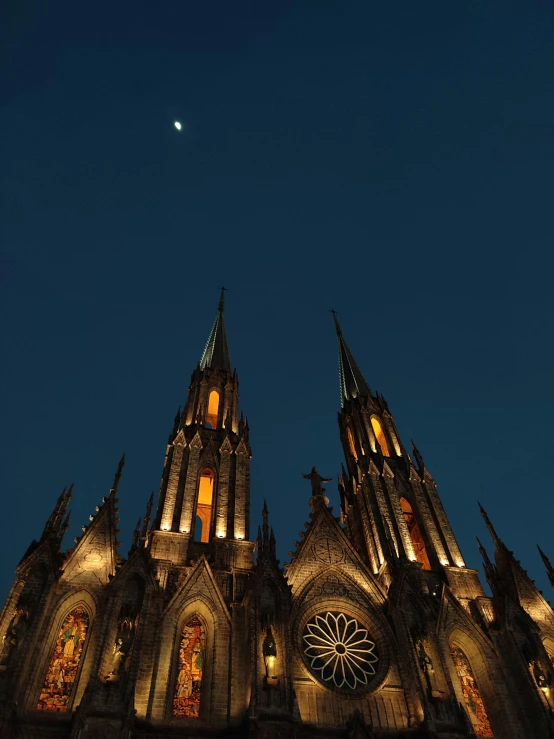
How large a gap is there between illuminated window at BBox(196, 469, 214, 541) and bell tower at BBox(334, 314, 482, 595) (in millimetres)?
9675

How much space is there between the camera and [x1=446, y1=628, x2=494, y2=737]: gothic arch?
2281 centimetres

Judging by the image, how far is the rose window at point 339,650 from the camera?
898 inches

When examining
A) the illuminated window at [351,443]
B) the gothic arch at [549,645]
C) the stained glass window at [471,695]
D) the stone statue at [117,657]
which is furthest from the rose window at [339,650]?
the illuminated window at [351,443]

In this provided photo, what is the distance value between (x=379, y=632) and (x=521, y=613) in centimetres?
703

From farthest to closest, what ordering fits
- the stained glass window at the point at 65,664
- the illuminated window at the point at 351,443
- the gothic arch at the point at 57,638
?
the illuminated window at the point at 351,443 < the stained glass window at the point at 65,664 < the gothic arch at the point at 57,638

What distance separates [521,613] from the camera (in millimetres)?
25609

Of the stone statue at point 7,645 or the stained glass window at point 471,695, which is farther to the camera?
the stained glass window at point 471,695

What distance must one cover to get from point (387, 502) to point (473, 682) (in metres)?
10.7

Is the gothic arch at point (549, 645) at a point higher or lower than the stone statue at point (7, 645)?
higher

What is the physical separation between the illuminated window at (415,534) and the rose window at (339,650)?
7593mm

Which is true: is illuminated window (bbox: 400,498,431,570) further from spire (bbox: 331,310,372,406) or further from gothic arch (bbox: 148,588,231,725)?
gothic arch (bbox: 148,588,231,725)

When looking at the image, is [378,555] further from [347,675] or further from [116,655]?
[116,655]

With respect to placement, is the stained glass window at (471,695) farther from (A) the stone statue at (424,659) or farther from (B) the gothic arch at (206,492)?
(B) the gothic arch at (206,492)

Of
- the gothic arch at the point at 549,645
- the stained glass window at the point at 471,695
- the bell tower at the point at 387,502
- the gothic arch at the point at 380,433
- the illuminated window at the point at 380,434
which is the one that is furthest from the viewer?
the illuminated window at the point at 380,434
